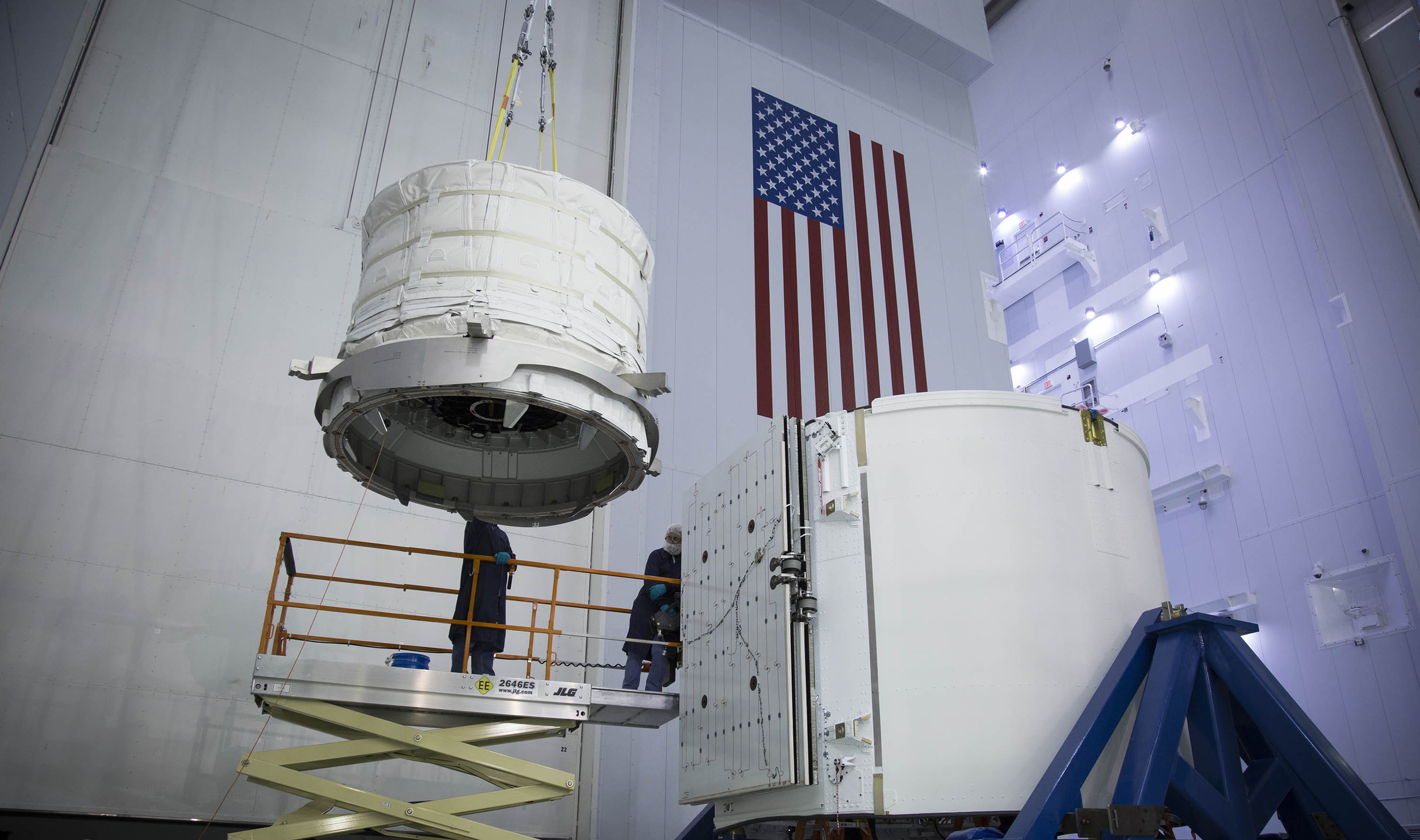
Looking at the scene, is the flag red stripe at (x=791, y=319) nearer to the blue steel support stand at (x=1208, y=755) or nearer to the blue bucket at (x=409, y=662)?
the blue bucket at (x=409, y=662)

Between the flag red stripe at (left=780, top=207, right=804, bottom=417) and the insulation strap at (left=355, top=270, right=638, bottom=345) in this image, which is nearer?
the insulation strap at (left=355, top=270, right=638, bottom=345)

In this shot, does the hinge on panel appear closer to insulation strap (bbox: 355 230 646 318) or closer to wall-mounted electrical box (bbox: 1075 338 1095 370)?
insulation strap (bbox: 355 230 646 318)

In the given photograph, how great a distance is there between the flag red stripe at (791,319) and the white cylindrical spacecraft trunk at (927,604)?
352 inches

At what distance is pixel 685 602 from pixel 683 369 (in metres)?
6.90

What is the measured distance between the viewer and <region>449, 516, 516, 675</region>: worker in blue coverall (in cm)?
988

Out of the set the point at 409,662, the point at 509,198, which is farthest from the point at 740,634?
the point at 509,198

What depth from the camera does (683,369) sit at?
16750 millimetres

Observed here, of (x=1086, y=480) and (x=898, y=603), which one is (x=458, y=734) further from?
(x=1086, y=480)

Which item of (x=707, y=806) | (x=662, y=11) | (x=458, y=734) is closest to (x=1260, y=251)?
(x=662, y=11)

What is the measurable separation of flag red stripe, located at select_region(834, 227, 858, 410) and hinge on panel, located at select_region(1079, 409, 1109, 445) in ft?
31.8

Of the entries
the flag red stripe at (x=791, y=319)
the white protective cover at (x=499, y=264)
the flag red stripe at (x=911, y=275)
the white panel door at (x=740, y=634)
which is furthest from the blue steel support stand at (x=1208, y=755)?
the flag red stripe at (x=911, y=275)

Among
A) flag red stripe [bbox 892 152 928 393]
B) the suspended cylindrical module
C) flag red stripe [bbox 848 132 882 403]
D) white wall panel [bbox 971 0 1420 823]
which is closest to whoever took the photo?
the suspended cylindrical module

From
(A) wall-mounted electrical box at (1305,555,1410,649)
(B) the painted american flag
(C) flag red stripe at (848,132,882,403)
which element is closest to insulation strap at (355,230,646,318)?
(B) the painted american flag

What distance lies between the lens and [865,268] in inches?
810
